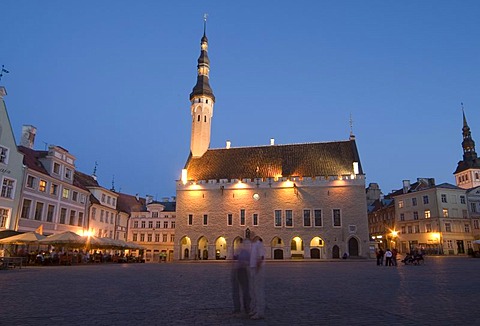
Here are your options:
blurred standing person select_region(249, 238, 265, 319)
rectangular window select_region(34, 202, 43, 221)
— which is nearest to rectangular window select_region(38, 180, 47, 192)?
rectangular window select_region(34, 202, 43, 221)

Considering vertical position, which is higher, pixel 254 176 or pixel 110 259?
pixel 254 176

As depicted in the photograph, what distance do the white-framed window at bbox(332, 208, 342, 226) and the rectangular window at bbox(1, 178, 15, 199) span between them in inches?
1275

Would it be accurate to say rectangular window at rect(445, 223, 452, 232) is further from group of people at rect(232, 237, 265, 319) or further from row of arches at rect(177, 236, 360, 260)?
group of people at rect(232, 237, 265, 319)

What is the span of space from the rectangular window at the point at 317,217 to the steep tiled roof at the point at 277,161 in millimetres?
4382

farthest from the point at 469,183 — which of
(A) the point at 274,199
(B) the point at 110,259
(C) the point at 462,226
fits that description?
(B) the point at 110,259

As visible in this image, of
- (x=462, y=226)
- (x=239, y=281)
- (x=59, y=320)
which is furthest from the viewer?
(x=462, y=226)

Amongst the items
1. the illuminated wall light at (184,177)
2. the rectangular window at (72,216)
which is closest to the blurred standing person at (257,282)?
the rectangular window at (72,216)

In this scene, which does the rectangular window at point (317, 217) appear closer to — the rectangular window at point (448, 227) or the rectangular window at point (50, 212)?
the rectangular window at point (448, 227)

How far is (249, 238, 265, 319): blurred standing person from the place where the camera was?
633 cm

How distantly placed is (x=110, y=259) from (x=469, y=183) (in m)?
75.1

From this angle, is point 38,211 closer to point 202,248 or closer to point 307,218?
point 202,248

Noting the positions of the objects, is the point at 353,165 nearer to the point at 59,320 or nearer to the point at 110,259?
the point at 110,259

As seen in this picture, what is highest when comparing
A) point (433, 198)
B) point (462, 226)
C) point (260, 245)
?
point (433, 198)

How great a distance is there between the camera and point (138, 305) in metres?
7.88
